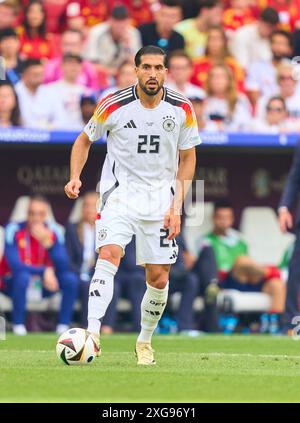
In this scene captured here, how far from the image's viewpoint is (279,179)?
17516 mm

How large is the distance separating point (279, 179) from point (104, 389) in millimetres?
10520

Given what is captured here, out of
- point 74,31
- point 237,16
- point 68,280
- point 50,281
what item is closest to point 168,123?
point 68,280

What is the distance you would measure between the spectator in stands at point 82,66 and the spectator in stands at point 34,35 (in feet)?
0.66

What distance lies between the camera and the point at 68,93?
15875 mm

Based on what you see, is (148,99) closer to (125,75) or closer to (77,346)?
(77,346)

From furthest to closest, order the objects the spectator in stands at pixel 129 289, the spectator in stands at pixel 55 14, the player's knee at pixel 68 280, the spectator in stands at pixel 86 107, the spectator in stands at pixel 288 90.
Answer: the spectator in stands at pixel 55 14 → the spectator in stands at pixel 288 90 → the spectator in stands at pixel 86 107 → the spectator in stands at pixel 129 289 → the player's knee at pixel 68 280

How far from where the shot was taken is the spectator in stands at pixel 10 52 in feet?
52.2

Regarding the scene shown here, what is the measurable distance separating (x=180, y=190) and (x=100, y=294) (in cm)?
97

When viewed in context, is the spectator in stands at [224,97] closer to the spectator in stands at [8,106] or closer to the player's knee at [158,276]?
the spectator in stands at [8,106]

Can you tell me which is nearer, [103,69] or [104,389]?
[104,389]

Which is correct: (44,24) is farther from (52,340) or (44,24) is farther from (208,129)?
(52,340)

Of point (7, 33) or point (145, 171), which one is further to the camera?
point (7, 33)

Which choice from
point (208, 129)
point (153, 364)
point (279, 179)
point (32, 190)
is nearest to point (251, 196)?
point (279, 179)

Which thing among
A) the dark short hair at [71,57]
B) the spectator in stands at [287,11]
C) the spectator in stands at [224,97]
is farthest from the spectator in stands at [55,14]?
the spectator in stands at [287,11]
